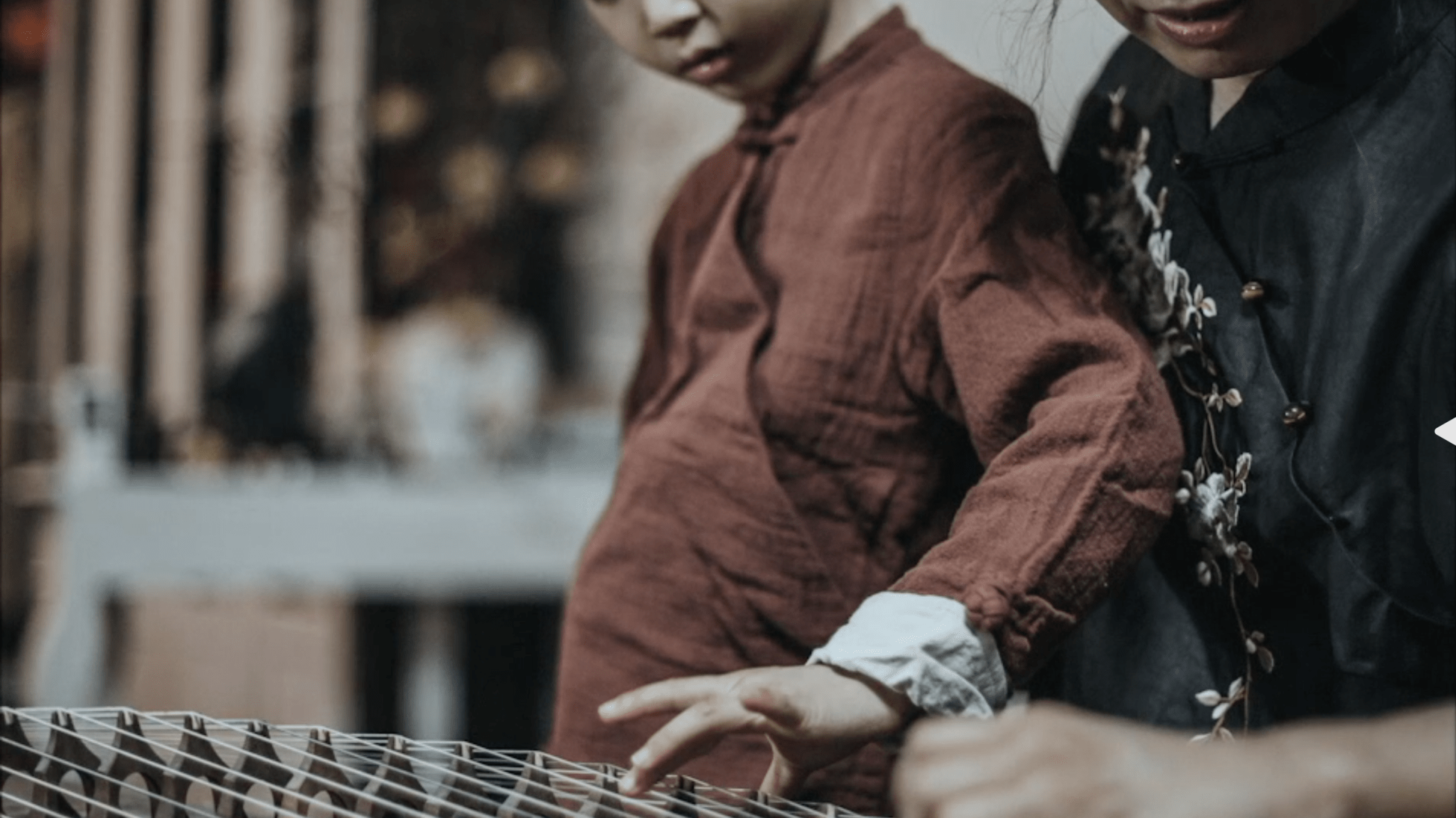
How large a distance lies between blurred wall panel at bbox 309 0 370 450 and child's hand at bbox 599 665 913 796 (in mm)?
2115

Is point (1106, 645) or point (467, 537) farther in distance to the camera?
point (467, 537)

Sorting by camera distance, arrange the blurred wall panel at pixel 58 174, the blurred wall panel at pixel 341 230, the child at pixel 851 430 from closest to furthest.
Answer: the child at pixel 851 430 → the blurred wall panel at pixel 341 230 → the blurred wall panel at pixel 58 174

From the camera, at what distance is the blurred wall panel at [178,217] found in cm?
265

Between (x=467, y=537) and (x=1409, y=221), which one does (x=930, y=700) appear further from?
(x=467, y=537)

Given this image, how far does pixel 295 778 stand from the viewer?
0.49 meters

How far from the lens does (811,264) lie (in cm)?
54

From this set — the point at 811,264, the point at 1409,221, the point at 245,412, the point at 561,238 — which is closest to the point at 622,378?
the point at 561,238

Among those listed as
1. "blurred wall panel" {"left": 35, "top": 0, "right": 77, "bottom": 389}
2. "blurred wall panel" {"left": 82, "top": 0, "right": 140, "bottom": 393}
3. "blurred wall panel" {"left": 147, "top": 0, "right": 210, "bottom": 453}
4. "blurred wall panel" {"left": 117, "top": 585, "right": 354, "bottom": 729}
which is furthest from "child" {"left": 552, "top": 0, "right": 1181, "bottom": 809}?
"blurred wall panel" {"left": 35, "top": 0, "right": 77, "bottom": 389}

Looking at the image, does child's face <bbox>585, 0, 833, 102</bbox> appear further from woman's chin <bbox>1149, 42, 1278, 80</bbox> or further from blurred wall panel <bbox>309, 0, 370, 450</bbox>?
blurred wall panel <bbox>309, 0, 370, 450</bbox>

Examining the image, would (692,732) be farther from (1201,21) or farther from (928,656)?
(1201,21)

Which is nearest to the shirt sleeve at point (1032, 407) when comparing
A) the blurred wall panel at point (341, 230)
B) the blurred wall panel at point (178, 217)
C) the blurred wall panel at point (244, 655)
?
the blurred wall panel at point (244, 655)

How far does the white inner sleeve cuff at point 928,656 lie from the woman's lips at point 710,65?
22 centimetres

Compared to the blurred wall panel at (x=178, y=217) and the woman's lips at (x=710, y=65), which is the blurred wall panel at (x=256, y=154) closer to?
the blurred wall panel at (x=178, y=217)

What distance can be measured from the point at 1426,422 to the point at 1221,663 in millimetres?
130
